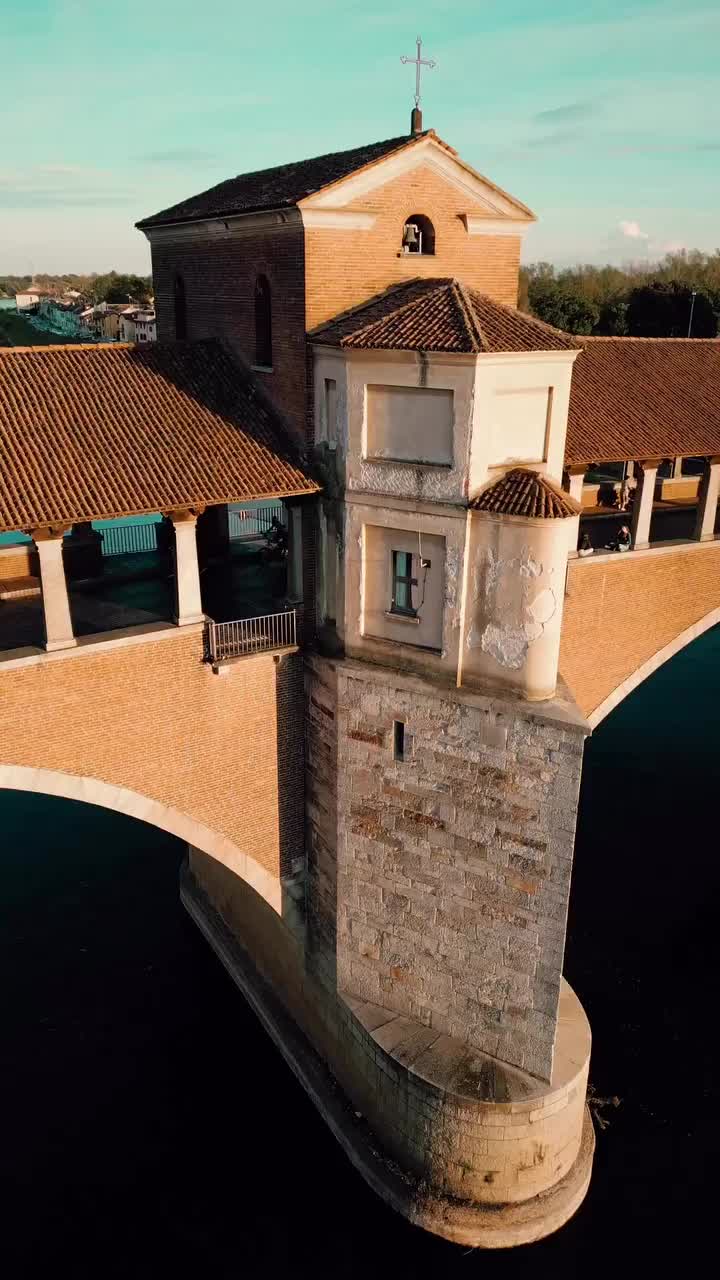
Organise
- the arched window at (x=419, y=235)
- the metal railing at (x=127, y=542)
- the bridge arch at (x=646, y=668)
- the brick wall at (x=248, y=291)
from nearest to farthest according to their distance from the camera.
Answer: the brick wall at (x=248, y=291) < the arched window at (x=419, y=235) < the bridge arch at (x=646, y=668) < the metal railing at (x=127, y=542)

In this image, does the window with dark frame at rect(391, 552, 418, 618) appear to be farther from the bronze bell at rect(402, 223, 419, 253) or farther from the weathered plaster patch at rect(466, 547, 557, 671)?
the bronze bell at rect(402, 223, 419, 253)

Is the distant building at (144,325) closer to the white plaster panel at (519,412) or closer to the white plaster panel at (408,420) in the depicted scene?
the white plaster panel at (408,420)

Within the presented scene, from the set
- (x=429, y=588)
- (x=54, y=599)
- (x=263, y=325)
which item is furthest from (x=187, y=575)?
(x=263, y=325)

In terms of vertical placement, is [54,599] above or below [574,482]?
below

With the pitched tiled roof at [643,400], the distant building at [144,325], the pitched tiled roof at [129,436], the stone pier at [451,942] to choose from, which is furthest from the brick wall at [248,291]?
the distant building at [144,325]

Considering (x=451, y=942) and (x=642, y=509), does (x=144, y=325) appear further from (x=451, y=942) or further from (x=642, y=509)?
(x=451, y=942)

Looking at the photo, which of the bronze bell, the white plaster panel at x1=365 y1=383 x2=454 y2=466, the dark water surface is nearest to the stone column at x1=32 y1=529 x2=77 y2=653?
the white plaster panel at x1=365 y1=383 x2=454 y2=466
